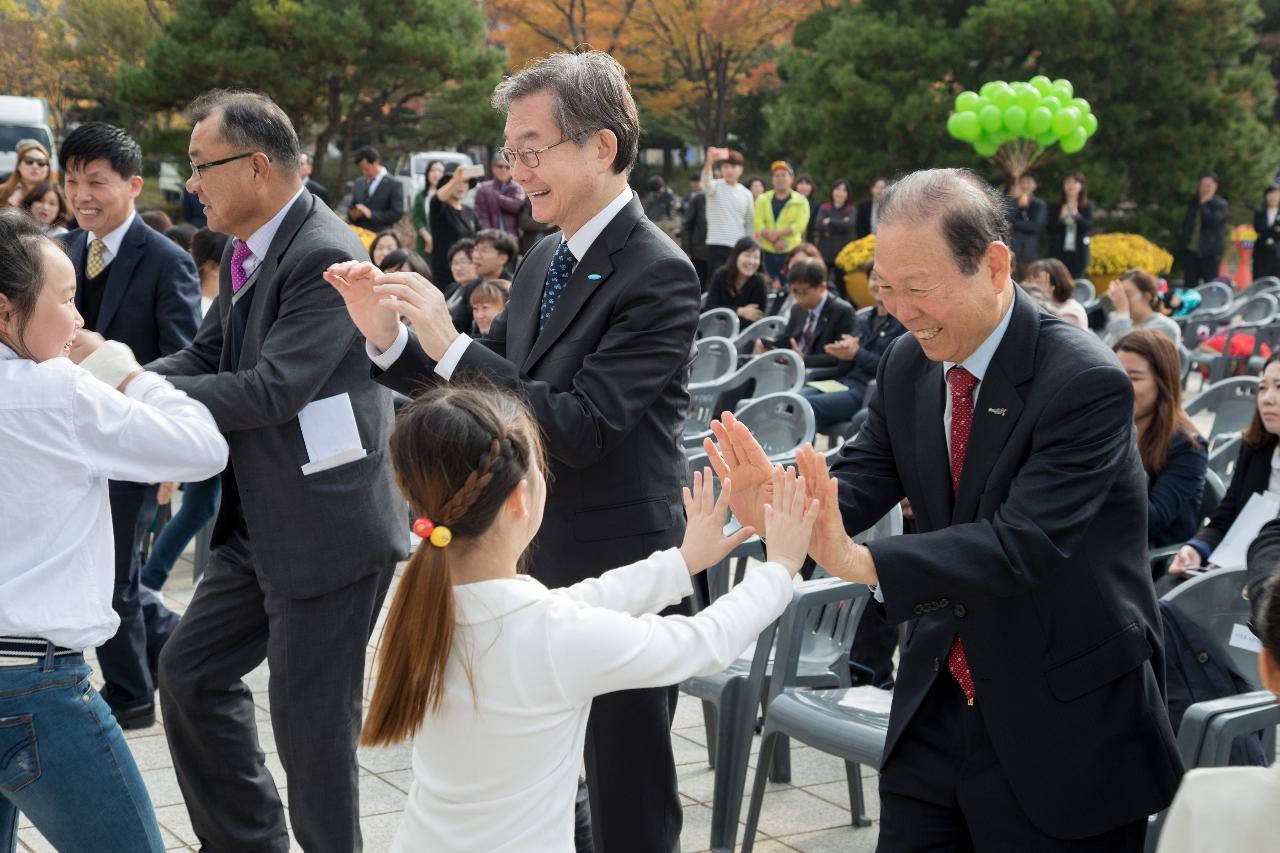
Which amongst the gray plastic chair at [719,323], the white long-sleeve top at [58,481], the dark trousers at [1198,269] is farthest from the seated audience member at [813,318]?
the dark trousers at [1198,269]

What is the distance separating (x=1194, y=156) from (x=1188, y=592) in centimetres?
2194

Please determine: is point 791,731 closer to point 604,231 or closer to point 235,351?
point 604,231

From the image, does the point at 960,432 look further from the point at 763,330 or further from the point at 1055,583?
the point at 763,330

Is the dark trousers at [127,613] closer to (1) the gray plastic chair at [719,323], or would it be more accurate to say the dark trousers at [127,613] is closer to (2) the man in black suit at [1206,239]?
(1) the gray plastic chair at [719,323]

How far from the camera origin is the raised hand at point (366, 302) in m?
2.61

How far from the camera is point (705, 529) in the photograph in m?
2.43

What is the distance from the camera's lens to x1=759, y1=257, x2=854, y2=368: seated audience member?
8.90 m

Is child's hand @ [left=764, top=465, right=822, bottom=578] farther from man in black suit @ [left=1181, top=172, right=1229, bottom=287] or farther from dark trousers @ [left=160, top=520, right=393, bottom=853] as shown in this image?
man in black suit @ [left=1181, top=172, right=1229, bottom=287]

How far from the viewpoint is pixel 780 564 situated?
226cm

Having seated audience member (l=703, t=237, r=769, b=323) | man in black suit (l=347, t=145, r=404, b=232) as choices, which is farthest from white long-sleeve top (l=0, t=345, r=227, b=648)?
man in black suit (l=347, t=145, r=404, b=232)

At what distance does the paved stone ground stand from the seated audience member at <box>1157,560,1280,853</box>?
2158 millimetres

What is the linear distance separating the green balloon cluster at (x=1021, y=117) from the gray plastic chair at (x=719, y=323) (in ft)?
24.3

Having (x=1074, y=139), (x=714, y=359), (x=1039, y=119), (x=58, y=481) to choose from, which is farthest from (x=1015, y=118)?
(x=58, y=481)

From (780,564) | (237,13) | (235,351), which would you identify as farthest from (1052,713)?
(237,13)
